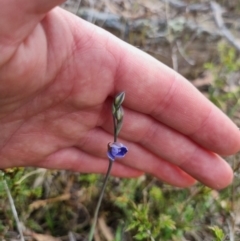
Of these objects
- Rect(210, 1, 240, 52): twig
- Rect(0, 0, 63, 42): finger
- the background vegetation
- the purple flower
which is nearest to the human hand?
Rect(0, 0, 63, 42): finger

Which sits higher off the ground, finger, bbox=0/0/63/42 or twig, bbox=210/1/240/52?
finger, bbox=0/0/63/42

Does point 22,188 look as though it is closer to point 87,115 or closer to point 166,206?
point 87,115

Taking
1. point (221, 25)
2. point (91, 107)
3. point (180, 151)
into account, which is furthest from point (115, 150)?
point (221, 25)

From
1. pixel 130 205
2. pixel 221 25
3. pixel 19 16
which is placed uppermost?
pixel 19 16

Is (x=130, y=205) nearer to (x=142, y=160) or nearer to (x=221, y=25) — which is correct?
(x=142, y=160)

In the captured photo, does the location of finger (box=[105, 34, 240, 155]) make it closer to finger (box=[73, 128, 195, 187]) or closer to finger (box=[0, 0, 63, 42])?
finger (box=[73, 128, 195, 187])

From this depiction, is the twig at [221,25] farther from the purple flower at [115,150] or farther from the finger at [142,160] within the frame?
the purple flower at [115,150]
